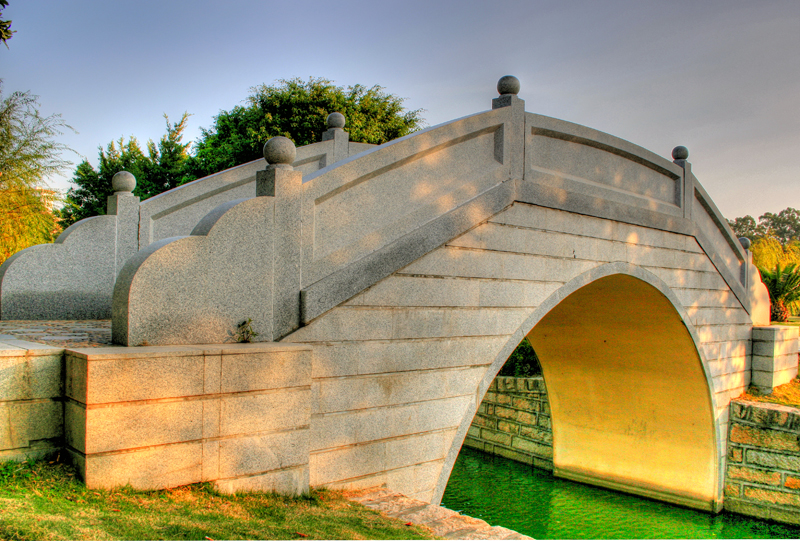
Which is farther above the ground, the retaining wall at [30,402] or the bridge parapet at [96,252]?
the bridge parapet at [96,252]

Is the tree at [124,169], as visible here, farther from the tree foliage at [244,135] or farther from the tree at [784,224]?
the tree at [784,224]

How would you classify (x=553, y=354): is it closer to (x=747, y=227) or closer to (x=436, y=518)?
(x=436, y=518)

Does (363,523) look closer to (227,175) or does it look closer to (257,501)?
(257,501)

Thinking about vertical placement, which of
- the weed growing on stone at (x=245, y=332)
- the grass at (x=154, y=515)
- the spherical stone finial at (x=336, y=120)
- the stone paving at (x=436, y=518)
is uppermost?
the spherical stone finial at (x=336, y=120)

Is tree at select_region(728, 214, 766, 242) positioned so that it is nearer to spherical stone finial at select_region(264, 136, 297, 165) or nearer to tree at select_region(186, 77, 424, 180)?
tree at select_region(186, 77, 424, 180)

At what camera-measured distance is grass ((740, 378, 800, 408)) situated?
1068 centimetres

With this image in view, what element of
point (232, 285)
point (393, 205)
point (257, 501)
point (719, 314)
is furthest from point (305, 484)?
point (719, 314)

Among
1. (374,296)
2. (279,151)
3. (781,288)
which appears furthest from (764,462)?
(279,151)

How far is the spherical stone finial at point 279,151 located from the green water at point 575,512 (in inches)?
283

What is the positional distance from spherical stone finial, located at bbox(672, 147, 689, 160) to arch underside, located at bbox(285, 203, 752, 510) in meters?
1.28

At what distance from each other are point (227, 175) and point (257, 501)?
5263mm

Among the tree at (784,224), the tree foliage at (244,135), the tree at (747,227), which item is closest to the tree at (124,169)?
the tree foliage at (244,135)

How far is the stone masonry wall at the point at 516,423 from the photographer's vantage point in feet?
41.4

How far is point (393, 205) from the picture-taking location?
5.29 meters
